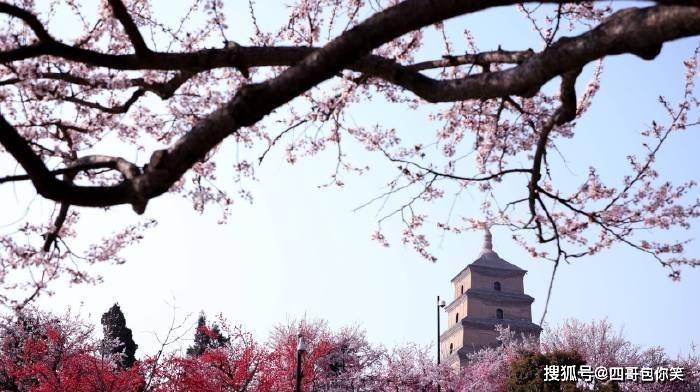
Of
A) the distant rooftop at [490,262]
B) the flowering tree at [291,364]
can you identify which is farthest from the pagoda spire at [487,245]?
the flowering tree at [291,364]

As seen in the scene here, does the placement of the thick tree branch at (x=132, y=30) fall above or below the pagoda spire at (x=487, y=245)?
below

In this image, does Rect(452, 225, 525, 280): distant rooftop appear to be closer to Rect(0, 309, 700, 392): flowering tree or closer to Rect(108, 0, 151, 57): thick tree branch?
Answer: Rect(0, 309, 700, 392): flowering tree

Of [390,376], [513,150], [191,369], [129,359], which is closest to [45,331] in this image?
[191,369]

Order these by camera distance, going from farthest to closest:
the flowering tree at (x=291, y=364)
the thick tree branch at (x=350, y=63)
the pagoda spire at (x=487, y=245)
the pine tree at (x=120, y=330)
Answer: the pagoda spire at (x=487, y=245) < the pine tree at (x=120, y=330) < the flowering tree at (x=291, y=364) < the thick tree branch at (x=350, y=63)

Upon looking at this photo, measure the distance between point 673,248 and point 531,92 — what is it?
527cm

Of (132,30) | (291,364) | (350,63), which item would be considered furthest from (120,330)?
(350,63)

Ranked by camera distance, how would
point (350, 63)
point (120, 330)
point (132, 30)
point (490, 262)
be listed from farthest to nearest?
point (490, 262) → point (120, 330) → point (132, 30) → point (350, 63)

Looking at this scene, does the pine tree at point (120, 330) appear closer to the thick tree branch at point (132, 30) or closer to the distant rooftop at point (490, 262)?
the distant rooftop at point (490, 262)

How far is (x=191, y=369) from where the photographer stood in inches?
782

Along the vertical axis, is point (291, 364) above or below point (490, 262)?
below

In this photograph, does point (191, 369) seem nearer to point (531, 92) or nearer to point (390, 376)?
point (390, 376)

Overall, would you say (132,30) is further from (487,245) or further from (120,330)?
(487,245)

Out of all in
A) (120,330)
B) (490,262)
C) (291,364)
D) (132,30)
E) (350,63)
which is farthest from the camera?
(490,262)

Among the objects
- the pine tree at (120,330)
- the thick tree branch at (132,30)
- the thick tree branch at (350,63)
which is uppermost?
the pine tree at (120,330)
